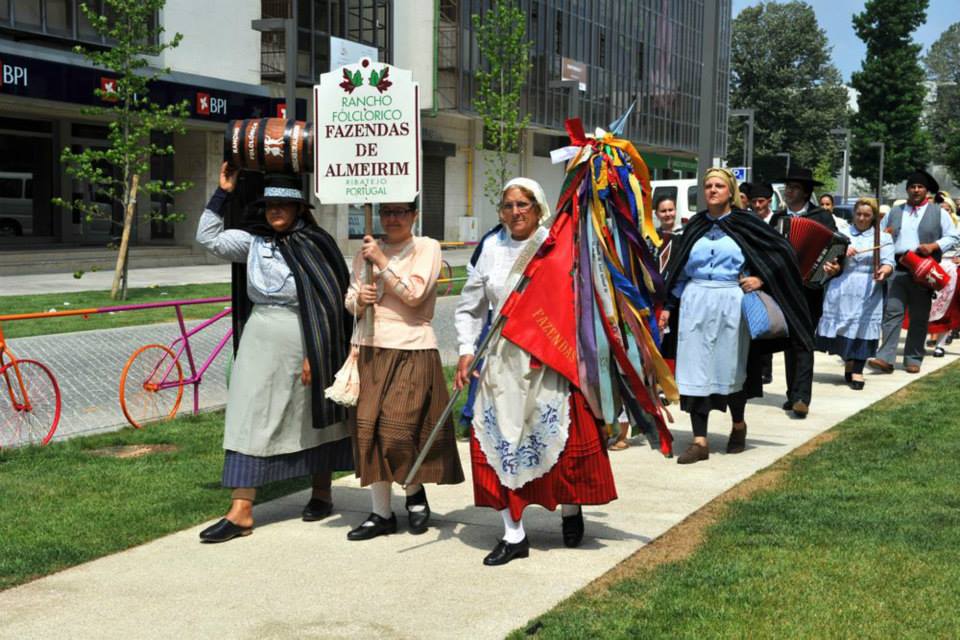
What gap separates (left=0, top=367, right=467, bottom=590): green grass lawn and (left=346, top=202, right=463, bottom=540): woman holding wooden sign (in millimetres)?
1122

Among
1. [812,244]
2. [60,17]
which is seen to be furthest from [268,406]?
[60,17]

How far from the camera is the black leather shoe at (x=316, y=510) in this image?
6.11 m

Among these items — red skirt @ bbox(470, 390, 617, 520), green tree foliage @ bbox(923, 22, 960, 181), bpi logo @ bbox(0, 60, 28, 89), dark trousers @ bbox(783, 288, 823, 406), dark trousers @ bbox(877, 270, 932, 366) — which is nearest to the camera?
red skirt @ bbox(470, 390, 617, 520)

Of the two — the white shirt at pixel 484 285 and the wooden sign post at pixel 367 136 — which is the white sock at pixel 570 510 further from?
the wooden sign post at pixel 367 136

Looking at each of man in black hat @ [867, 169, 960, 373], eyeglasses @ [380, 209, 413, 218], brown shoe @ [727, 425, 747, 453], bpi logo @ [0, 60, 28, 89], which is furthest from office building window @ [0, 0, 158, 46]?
eyeglasses @ [380, 209, 413, 218]

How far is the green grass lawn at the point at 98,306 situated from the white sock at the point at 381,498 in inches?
279

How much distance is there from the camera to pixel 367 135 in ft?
18.1

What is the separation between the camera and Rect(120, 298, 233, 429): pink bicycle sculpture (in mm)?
8930

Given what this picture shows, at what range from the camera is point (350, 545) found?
561cm

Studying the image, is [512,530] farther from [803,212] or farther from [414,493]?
[803,212]

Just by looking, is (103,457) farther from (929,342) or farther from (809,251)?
(929,342)

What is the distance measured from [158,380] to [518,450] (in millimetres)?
4626

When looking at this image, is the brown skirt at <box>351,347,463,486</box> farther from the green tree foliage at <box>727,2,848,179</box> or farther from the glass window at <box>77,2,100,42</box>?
the green tree foliage at <box>727,2,848,179</box>

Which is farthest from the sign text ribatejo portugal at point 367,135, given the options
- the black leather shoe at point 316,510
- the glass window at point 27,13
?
the glass window at point 27,13
